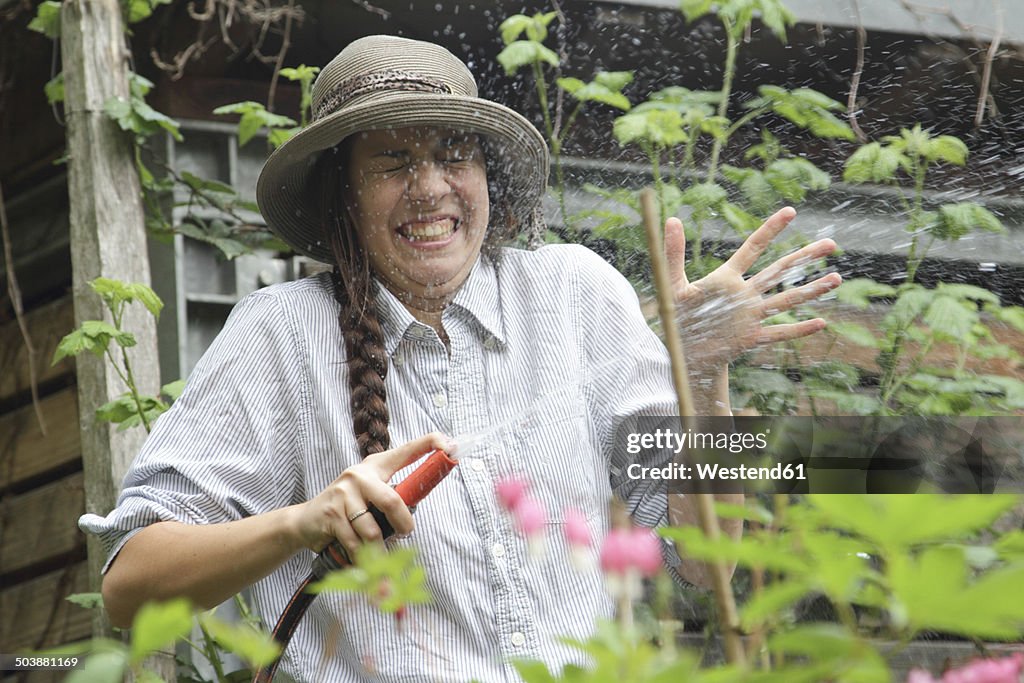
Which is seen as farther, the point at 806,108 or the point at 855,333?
the point at 806,108

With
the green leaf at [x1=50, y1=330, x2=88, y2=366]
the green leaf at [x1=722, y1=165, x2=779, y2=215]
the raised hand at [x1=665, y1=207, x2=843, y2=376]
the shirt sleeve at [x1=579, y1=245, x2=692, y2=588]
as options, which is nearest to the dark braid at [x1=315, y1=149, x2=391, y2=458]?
the shirt sleeve at [x1=579, y1=245, x2=692, y2=588]

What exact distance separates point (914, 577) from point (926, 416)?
7.11 ft

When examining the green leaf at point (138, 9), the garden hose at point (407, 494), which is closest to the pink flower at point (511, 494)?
the garden hose at point (407, 494)

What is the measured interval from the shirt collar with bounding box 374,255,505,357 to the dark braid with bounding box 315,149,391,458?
2 cm

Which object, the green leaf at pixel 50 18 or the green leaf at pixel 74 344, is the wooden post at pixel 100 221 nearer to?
the green leaf at pixel 50 18

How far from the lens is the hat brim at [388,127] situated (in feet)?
6.33

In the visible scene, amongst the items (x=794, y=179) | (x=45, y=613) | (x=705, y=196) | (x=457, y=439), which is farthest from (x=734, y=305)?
(x=45, y=613)

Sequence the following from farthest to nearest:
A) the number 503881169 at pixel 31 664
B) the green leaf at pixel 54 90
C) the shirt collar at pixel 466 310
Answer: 1. the green leaf at pixel 54 90
2. the number 503881169 at pixel 31 664
3. the shirt collar at pixel 466 310

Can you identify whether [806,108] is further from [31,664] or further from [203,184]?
[31,664]

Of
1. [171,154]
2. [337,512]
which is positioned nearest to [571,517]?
[337,512]

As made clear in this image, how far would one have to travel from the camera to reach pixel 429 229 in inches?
76.9

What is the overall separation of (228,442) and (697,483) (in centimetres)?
135

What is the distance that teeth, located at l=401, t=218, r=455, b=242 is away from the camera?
6.40 ft

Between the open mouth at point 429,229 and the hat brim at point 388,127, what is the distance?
6.0 inches
